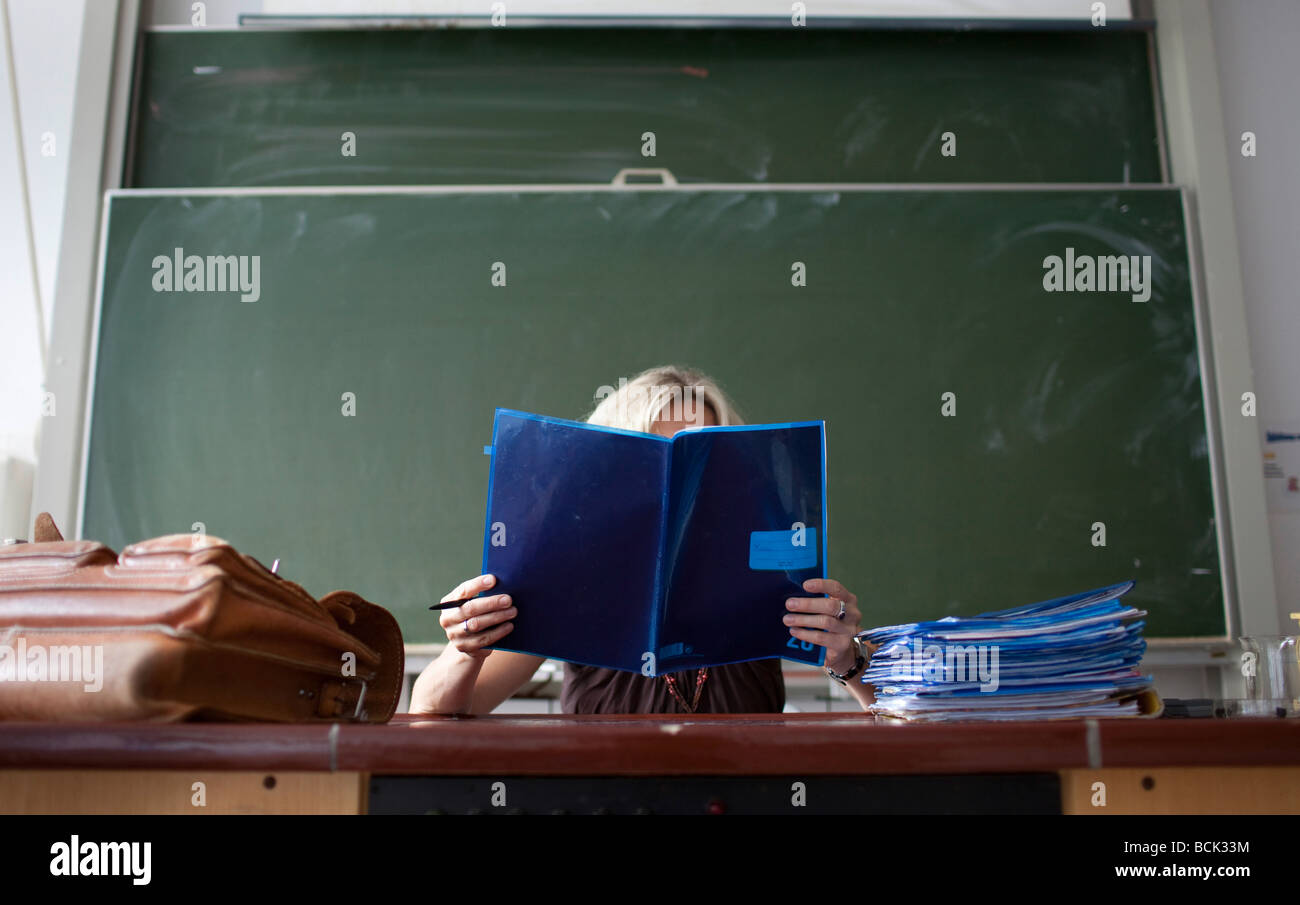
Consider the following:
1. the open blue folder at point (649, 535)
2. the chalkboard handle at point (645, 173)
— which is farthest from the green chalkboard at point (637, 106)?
the open blue folder at point (649, 535)

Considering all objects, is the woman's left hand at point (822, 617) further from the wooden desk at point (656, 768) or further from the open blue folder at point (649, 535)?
the wooden desk at point (656, 768)

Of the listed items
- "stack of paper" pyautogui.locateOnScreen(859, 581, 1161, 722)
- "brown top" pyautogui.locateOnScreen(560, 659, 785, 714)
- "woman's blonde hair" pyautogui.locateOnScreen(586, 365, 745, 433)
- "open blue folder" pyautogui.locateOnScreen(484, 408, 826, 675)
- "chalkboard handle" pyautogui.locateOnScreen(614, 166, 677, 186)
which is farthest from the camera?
"chalkboard handle" pyautogui.locateOnScreen(614, 166, 677, 186)

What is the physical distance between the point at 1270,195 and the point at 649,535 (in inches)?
89.0

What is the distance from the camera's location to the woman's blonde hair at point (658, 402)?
1.56 m

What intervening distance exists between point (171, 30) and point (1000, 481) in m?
2.45

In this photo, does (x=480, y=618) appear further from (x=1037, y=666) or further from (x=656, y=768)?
(x=1037, y=666)

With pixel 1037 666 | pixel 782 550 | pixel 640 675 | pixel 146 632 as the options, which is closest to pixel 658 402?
pixel 640 675

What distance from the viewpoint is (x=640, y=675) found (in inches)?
55.9

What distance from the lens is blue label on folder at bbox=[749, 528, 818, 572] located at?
1.05 metres

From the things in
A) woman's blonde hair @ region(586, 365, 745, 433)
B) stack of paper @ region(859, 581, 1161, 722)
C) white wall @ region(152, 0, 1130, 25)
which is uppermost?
white wall @ region(152, 0, 1130, 25)

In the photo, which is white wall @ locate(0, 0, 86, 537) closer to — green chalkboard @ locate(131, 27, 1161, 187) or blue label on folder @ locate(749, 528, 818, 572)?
green chalkboard @ locate(131, 27, 1161, 187)

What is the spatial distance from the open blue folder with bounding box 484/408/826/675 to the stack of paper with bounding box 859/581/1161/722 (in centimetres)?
29

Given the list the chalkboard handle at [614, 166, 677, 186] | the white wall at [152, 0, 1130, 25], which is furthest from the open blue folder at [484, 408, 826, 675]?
the white wall at [152, 0, 1130, 25]

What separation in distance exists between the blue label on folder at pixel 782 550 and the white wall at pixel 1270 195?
5.74ft
